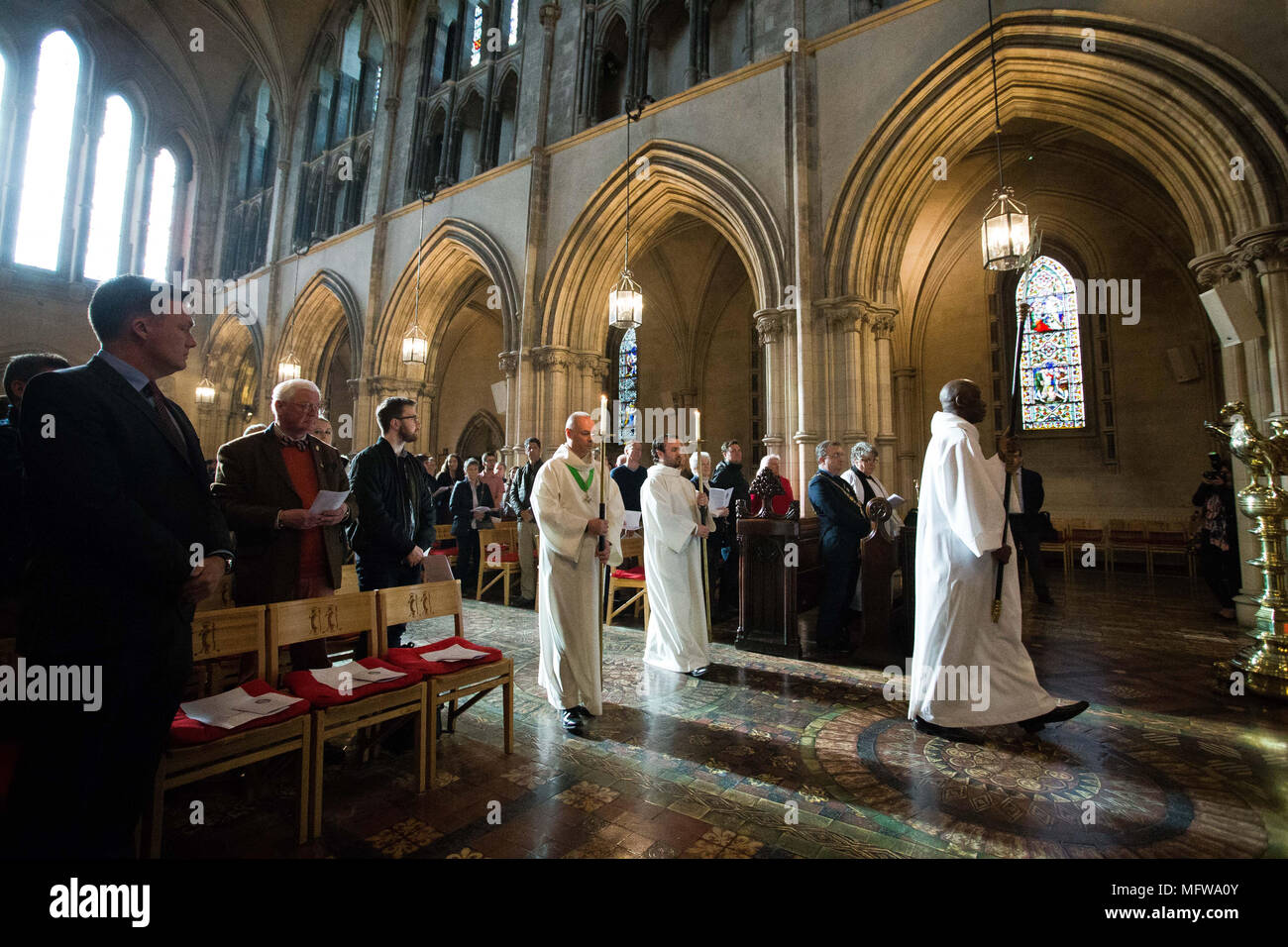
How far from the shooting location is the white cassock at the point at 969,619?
3037 mm

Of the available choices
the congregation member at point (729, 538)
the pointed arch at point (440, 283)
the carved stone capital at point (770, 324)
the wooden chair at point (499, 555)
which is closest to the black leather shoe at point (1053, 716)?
the congregation member at point (729, 538)

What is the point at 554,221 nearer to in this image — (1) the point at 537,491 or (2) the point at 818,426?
(2) the point at 818,426

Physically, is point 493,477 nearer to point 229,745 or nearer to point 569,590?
point 569,590

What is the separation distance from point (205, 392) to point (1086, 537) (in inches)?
780

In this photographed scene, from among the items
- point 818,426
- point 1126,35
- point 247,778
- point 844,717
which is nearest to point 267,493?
point 247,778

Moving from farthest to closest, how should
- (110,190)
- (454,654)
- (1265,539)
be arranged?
(110,190) < (1265,539) < (454,654)

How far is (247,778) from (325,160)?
1627 centimetres

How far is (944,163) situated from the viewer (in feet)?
24.4

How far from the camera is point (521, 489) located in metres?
6.68

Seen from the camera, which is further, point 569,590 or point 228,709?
point 569,590

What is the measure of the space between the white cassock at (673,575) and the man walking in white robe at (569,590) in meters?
0.94

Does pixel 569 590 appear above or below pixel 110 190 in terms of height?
below

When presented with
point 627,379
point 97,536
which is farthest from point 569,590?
point 627,379

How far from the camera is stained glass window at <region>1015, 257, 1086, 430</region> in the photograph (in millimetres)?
10516
